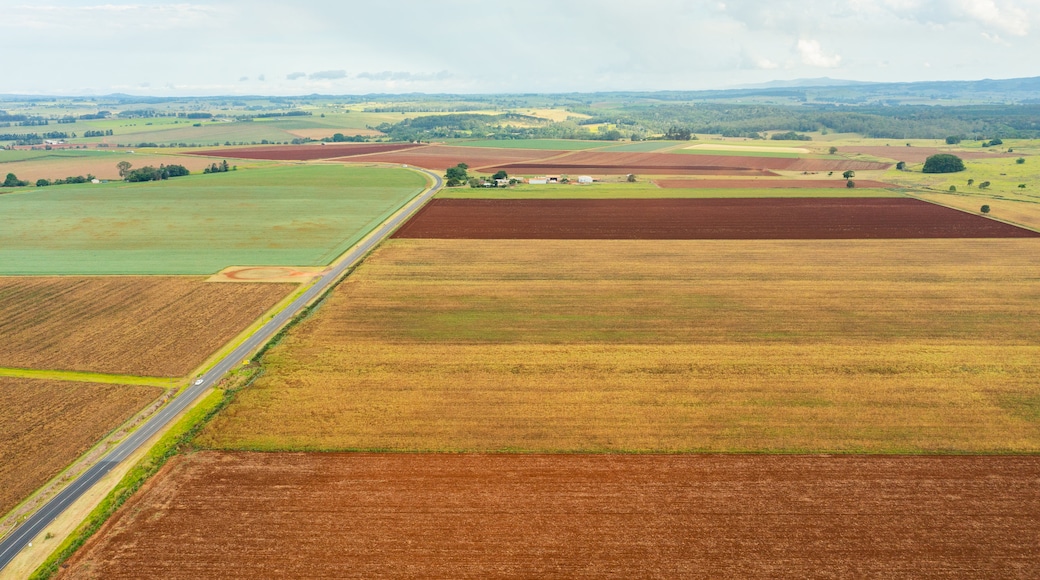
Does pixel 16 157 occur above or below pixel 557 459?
above

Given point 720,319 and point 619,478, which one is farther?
point 720,319

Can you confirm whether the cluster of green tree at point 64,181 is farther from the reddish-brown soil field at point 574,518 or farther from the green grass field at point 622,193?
the reddish-brown soil field at point 574,518

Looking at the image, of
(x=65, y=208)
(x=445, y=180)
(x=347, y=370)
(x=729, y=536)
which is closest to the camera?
(x=729, y=536)

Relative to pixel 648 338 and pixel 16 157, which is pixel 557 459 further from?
pixel 16 157

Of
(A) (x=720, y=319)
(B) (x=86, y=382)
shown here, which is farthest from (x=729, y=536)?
(B) (x=86, y=382)

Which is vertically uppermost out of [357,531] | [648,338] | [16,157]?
[16,157]

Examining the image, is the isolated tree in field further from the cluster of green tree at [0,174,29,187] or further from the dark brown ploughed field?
the cluster of green tree at [0,174,29,187]

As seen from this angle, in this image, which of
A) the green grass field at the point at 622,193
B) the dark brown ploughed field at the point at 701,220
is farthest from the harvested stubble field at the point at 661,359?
the green grass field at the point at 622,193

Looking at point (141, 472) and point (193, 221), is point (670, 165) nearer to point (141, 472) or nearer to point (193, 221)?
point (193, 221)
